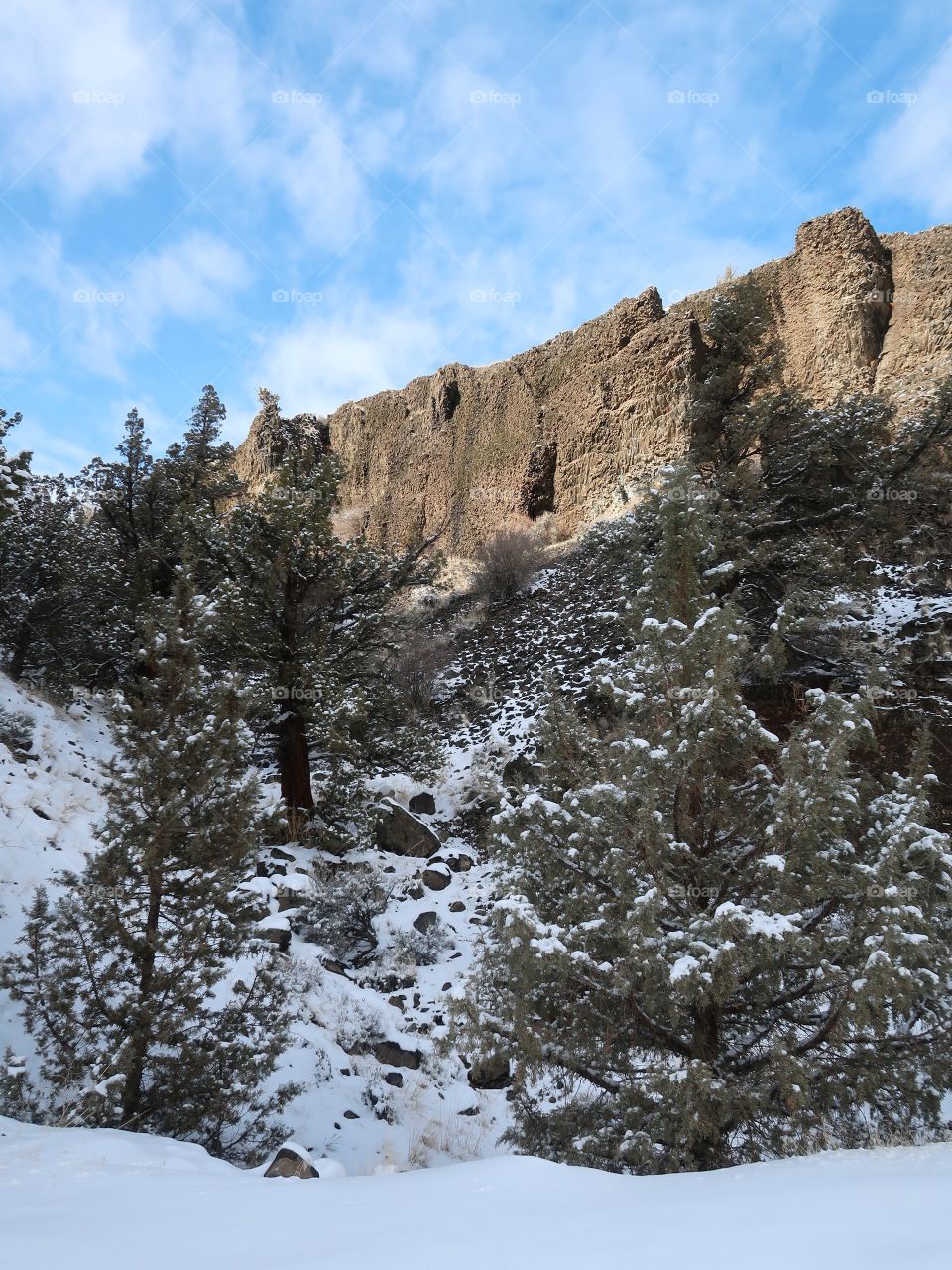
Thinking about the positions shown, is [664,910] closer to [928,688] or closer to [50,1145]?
[50,1145]

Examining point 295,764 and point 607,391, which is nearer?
point 295,764

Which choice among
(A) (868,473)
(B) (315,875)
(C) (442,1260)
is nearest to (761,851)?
(C) (442,1260)

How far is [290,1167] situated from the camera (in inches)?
169

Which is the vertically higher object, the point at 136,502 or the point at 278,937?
the point at 136,502

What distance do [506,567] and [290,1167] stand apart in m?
20.2

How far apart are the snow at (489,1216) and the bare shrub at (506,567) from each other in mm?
20146

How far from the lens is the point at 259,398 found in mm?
44688

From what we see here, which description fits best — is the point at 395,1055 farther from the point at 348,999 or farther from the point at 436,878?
the point at 436,878

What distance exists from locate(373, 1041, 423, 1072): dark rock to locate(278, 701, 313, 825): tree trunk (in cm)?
519

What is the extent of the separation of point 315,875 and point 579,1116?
21.6 feet

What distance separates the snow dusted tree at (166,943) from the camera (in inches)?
198
